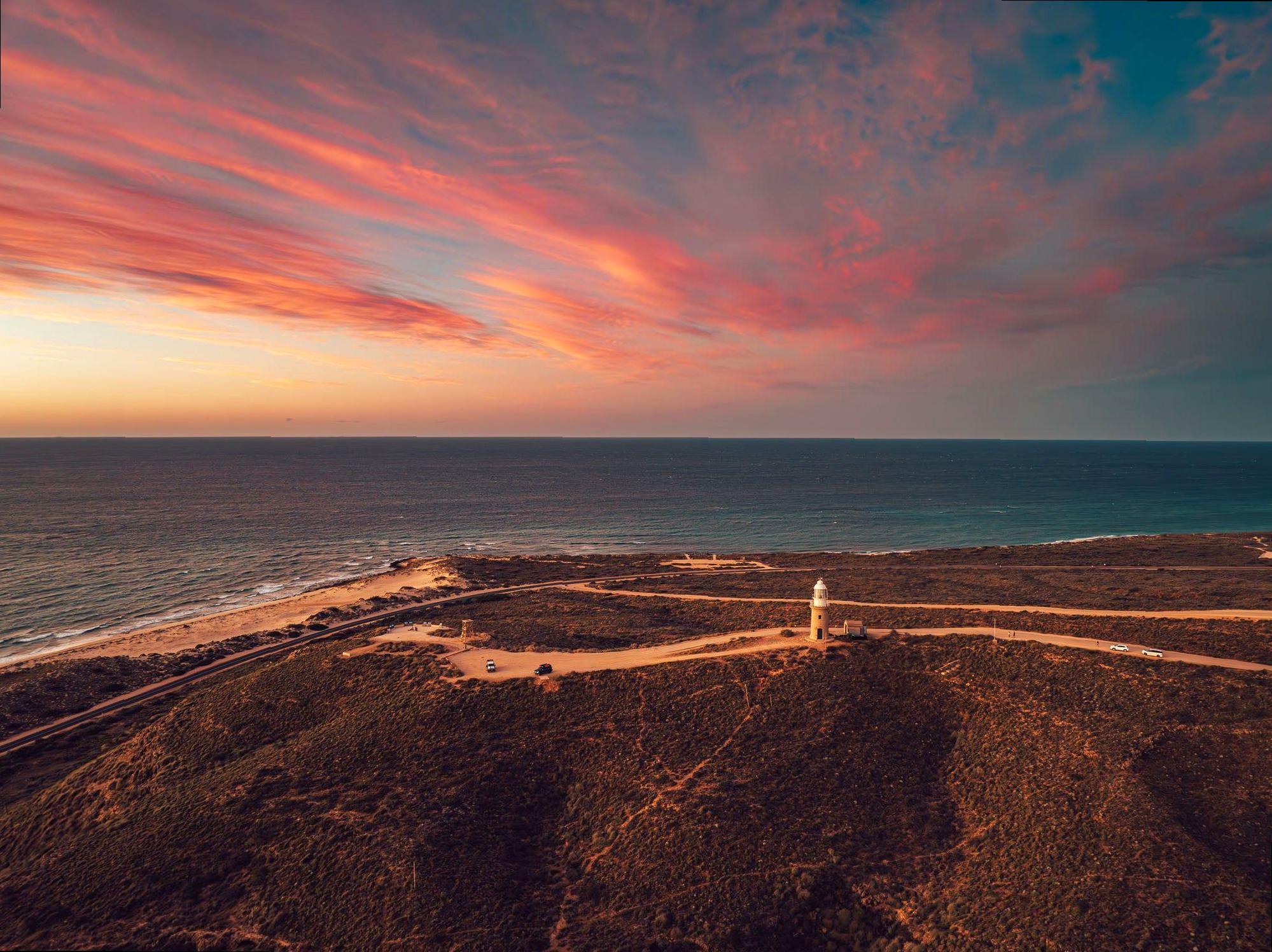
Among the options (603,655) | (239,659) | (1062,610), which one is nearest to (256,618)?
(239,659)

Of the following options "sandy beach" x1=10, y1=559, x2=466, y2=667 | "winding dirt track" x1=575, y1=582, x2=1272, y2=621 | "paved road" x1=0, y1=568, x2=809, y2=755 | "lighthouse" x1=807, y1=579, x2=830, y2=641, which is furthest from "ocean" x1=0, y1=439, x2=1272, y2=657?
"lighthouse" x1=807, y1=579, x2=830, y2=641

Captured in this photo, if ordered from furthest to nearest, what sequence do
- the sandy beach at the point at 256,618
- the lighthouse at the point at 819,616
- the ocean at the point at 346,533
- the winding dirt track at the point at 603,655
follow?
1. the ocean at the point at 346,533
2. the sandy beach at the point at 256,618
3. the lighthouse at the point at 819,616
4. the winding dirt track at the point at 603,655

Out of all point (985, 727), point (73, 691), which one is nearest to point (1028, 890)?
point (985, 727)

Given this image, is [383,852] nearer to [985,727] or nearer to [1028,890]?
[1028,890]

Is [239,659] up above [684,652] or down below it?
below

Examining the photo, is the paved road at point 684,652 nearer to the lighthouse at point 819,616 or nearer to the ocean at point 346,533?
the lighthouse at point 819,616

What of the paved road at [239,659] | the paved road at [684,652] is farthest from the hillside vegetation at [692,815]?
the paved road at [239,659]

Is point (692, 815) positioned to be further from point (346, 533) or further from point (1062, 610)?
point (346, 533)
